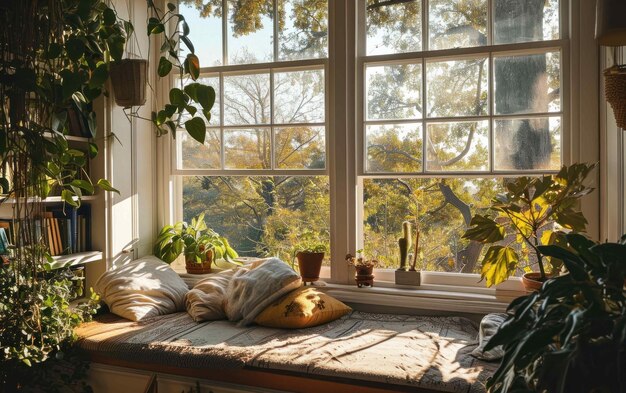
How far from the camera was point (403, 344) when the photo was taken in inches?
101

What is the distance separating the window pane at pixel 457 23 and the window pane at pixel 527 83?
0.64 ft

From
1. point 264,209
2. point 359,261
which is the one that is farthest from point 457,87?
point 264,209

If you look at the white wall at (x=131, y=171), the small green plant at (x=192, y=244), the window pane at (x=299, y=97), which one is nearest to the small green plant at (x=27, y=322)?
the white wall at (x=131, y=171)

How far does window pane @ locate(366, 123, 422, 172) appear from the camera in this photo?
323 centimetres

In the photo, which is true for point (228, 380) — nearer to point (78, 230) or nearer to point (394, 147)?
point (78, 230)

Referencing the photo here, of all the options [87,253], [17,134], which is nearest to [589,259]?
[17,134]

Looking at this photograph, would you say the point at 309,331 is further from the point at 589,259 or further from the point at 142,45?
the point at 142,45

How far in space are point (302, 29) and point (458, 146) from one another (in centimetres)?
124

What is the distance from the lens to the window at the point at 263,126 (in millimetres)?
3465

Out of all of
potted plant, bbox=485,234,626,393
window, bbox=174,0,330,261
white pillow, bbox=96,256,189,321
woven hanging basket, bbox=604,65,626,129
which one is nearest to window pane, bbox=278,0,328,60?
window, bbox=174,0,330,261

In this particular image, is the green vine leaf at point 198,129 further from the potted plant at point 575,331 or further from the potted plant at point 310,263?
the potted plant at point 575,331

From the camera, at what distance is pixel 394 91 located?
Answer: 3279 millimetres

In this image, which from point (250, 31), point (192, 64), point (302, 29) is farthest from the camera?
point (250, 31)

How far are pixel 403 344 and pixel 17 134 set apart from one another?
2020 mm
